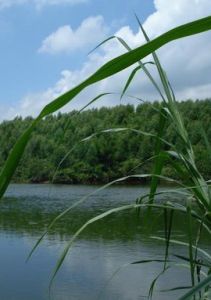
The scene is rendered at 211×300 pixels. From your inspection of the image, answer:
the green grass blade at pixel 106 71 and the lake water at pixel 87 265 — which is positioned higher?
the green grass blade at pixel 106 71

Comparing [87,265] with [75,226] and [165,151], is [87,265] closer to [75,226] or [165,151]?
[75,226]

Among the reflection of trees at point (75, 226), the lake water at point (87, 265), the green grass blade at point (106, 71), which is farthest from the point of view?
the reflection of trees at point (75, 226)

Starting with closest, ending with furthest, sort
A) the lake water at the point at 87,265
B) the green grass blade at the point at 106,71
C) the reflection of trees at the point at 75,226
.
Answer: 1. the green grass blade at the point at 106,71
2. the lake water at the point at 87,265
3. the reflection of trees at the point at 75,226

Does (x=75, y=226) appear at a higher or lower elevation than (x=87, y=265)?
higher

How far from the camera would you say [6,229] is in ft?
58.6

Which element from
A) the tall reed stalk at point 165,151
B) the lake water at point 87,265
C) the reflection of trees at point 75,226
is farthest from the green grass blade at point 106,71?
the reflection of trees at point 75,226

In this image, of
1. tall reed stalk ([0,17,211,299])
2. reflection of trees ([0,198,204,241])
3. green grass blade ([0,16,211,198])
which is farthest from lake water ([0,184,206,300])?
green grass blade ([0,16,211,198])

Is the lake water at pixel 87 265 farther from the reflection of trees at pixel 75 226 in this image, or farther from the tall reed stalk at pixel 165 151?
the tall reed stalk at pixel 165 151

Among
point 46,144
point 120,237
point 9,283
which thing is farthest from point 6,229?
point 46,144

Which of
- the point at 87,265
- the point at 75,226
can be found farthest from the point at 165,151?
the point at 75,226

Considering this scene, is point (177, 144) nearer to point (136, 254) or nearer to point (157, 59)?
point (157, 59)

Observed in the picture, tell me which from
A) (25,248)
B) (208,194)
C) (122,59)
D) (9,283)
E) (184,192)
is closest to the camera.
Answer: (122,59)

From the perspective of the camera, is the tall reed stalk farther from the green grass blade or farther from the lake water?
the lake water

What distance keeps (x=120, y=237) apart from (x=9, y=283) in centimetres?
608
